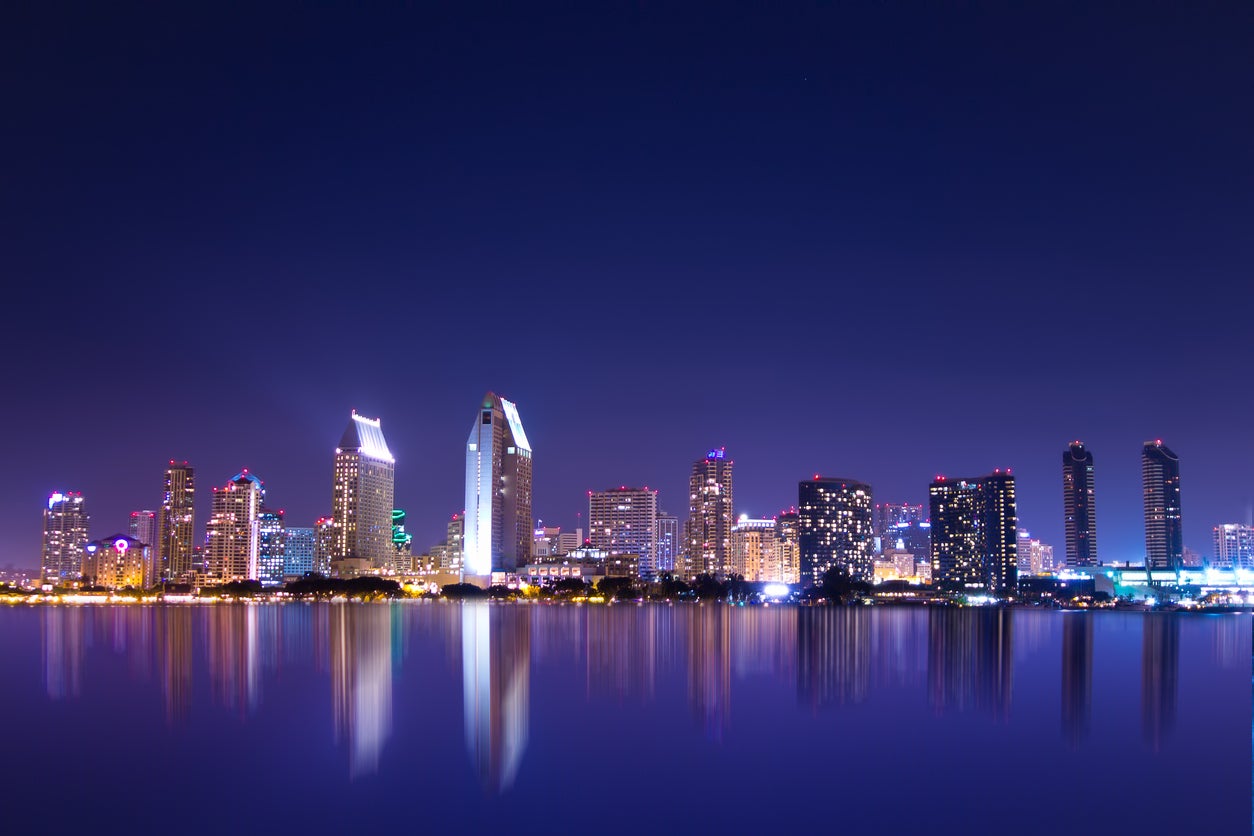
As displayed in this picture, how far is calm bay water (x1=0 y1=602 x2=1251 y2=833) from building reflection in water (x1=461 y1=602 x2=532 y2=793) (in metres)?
0.16

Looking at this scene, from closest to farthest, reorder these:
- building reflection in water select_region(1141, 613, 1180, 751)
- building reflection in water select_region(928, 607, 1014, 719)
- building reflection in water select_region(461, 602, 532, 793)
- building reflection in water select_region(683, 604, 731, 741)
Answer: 1. building reflection in water select_region(461, 602, 532, 793)
2. building reflection in water select_region(1141, 613, 1180, 751)
3. building reflection in water select_region(683, 604, 731, 741)
4. building reflection in water select_region(928, 607, 1014, 719)

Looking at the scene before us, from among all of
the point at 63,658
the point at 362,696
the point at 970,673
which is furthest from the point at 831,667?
the point at 63,658

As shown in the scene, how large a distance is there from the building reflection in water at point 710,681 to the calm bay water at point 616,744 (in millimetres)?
209

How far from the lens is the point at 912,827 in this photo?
18844 millimetres

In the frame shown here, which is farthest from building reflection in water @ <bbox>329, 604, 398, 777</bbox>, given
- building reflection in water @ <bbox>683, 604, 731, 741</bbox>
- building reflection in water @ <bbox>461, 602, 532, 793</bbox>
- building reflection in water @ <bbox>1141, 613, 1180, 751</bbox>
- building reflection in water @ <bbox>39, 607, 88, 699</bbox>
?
building reflection in water @ <bbox>1141, 613, 1180, 751</bbox>

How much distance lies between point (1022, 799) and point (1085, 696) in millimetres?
19014

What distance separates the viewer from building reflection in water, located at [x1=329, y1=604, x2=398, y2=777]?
25578 mm

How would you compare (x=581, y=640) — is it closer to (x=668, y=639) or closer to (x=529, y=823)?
(x=668, y=639)

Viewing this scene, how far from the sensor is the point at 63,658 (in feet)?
173

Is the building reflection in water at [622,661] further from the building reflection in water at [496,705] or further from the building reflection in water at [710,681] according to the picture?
the building reflection in water at [496,705]

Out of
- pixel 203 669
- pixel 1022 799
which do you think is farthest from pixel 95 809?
pixel 203 669

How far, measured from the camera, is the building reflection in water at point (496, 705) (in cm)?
2400

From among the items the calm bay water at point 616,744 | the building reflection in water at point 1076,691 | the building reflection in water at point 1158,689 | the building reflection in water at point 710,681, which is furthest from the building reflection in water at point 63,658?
the building reflection in water at point 1158,689

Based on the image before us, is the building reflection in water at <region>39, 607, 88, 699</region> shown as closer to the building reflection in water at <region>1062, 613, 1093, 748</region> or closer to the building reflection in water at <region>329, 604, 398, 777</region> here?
the building reflection in water at <region>329, 604, 398, 777</region>
